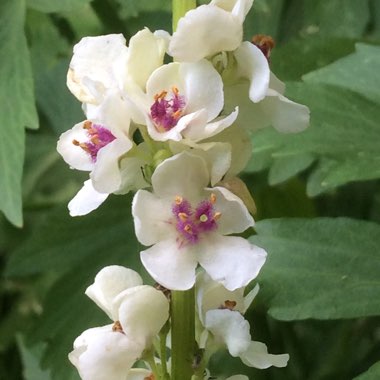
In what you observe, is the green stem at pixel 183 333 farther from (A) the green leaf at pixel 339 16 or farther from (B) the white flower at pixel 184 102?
(A) the green leaf at pixel 339 16

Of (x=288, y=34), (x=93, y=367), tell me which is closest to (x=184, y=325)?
(x=93, y=367)

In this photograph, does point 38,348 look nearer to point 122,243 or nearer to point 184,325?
point 122,243

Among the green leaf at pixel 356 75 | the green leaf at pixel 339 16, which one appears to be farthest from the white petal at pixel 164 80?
the green leaf at pixel 339 16

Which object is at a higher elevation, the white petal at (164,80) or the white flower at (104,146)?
the white petal at (164,80)

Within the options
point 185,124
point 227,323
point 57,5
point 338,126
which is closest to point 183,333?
point 227,323

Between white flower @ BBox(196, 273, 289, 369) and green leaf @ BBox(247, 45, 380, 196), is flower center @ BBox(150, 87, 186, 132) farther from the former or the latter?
green leaf @ BBox(247, 45, 380, 196)

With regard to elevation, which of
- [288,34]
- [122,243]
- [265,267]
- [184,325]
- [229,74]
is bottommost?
[122,243]

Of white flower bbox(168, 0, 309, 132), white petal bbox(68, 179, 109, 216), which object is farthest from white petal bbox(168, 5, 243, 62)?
white petal bbox(68, 179, 109, 216)
